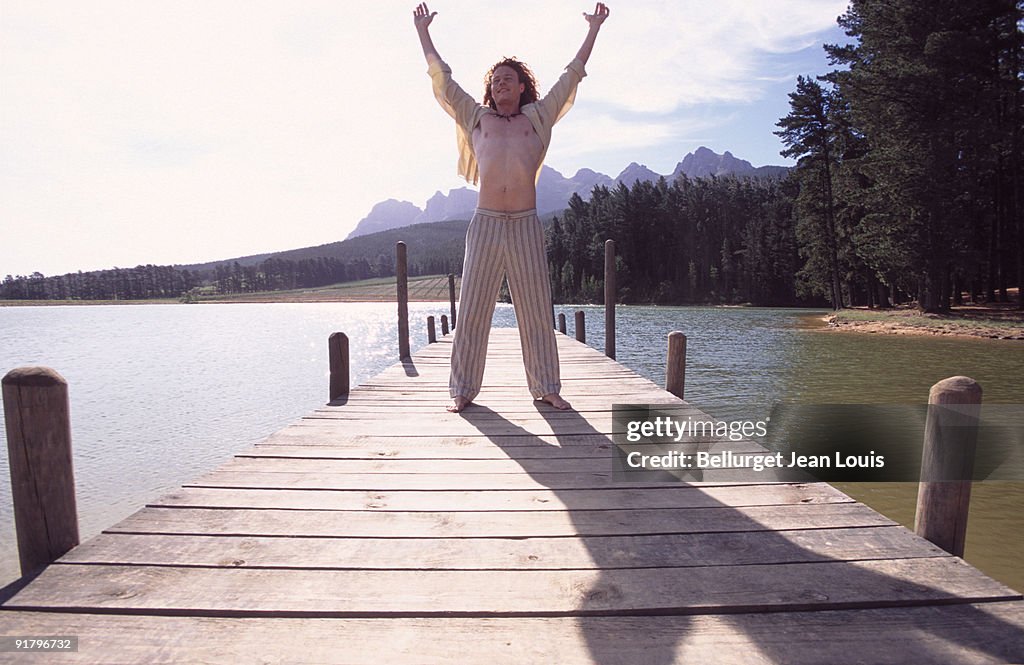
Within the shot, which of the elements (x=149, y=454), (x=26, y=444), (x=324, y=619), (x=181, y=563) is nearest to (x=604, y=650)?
(x=324, y=619)

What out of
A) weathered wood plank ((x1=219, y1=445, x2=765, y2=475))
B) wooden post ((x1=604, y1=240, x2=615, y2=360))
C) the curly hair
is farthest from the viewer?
wooden post ((x1=604, y1=240, x2=615, y2=360))

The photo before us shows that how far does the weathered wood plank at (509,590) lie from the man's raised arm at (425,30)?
3.93m

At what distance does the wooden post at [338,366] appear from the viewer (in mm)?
5488

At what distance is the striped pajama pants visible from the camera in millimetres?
4434

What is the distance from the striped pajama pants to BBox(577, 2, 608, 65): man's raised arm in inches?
52.4

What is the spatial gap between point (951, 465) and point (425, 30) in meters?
4.44

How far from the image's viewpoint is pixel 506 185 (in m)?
4.38

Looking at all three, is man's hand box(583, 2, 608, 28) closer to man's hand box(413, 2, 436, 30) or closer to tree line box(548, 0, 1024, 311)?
man's hand box(413, 2, 436, 30)

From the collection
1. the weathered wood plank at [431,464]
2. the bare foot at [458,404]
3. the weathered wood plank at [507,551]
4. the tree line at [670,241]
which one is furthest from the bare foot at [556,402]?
the tree line at [670,241]

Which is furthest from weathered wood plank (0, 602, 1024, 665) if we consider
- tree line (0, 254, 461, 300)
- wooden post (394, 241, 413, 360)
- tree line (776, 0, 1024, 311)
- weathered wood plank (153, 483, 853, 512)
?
tree line (0, 254, 461, 300)

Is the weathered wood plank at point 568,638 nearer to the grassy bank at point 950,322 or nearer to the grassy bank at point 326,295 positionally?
the grassy bank at point 950,322

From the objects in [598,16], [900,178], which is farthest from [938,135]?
[598,16]

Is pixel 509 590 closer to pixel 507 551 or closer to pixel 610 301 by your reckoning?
pixel 507 551

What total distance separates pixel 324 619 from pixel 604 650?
2.76 ft
